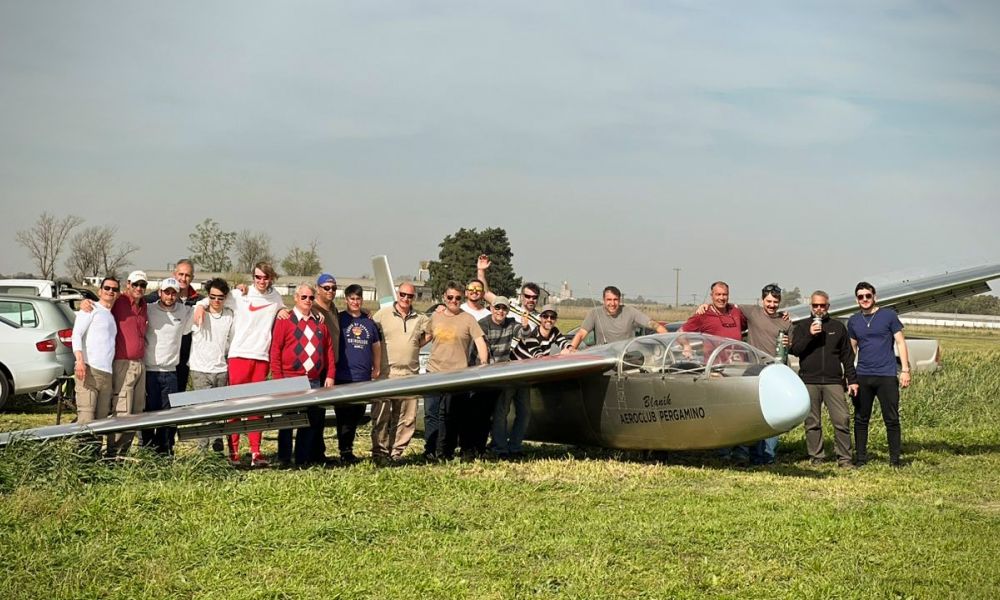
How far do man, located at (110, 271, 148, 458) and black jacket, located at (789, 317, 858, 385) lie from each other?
745 cm

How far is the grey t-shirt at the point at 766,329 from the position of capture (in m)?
12.0

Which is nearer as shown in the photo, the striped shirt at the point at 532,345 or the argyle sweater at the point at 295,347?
the argyle sweater at the point at 295,347

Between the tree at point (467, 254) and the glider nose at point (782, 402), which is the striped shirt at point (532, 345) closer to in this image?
the glider nose at point (782, 402)

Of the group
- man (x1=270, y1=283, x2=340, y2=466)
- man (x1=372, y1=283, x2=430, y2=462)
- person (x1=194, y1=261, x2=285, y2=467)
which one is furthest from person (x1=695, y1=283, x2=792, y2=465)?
person (x1=194, y1=261, x2=285, y2=467)

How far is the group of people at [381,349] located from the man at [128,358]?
0.04 ft

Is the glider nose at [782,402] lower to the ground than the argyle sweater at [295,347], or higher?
lower

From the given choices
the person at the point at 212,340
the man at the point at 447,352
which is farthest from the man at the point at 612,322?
the person at the point at 212,340

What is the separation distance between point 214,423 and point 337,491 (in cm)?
251

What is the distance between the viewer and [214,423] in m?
10.4

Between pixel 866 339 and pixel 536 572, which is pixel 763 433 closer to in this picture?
→ pixel 866 339

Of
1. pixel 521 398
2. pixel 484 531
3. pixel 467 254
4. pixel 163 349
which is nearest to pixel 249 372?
pixel 163 349

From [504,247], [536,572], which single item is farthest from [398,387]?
[504,247]

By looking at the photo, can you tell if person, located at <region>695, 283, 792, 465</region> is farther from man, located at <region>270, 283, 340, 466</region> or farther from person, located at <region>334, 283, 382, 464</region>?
man, located at <region>270, 283, 340, 466</region>

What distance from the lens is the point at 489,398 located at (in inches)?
462
